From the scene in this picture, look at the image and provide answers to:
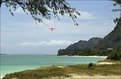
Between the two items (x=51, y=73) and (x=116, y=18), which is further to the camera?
(x=116, y=18)

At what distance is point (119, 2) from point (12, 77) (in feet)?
77.8

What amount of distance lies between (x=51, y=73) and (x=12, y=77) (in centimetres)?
323

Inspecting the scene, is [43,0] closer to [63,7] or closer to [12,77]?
[63,7]

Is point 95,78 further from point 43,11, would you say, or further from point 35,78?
point 43,11

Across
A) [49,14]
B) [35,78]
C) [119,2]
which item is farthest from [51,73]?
[119,2]

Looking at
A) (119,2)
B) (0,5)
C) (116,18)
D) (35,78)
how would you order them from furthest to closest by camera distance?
(116,18), (119,2), (35,78), (0,5)

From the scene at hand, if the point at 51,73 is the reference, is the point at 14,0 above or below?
above

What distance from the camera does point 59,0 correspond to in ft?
55.8

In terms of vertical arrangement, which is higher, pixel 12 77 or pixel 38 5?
pixel 38 5

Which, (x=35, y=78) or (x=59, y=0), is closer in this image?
(x=59, y=0)

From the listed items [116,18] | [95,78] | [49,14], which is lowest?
[95,78]

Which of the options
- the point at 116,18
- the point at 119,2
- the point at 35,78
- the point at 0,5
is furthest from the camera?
the point at 116,18

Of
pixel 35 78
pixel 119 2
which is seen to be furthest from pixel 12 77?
pixel 119 2

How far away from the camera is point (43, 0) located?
17.0m
